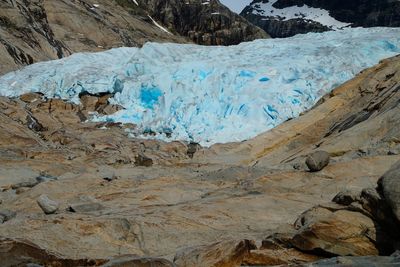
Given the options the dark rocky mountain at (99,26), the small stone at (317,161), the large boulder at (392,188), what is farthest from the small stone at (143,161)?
the dark rocky mountain at (99,26)

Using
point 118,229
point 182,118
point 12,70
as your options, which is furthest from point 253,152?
point 12,70

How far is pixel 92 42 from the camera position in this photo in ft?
136

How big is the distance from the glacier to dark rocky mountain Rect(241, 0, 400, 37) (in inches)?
4061

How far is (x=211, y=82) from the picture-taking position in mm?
23234

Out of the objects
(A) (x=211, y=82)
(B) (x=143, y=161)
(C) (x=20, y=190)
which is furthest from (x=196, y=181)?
(A) (x=211, y=82)

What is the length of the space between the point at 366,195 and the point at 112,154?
1298cm

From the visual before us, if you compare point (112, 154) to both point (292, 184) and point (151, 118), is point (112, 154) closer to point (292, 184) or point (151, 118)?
A: point (151, 118)

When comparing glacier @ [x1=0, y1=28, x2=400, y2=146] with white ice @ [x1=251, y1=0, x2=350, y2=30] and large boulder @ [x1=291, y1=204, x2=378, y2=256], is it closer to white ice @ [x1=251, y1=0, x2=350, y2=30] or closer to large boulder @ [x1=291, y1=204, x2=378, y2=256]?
large boulder @ [x1=291, y1=204, x2=378, y2=256]

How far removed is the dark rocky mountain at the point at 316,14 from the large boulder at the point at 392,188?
124m

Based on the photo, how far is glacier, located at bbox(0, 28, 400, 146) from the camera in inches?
846

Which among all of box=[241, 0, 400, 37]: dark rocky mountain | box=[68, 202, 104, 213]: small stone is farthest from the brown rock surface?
box=[241, 0, 400, 37]: dark rocky mountain

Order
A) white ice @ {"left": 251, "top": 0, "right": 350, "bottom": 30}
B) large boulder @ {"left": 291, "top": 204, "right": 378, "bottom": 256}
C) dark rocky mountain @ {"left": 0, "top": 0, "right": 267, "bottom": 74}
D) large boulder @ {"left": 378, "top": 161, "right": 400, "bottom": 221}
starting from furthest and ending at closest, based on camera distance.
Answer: white ice @ {"left": 251, "top": 0, "right": 350, "bottom": 30} < dark rocky mountain @ {"left": 0, "top": 0, "right": 267, "bottom": 74} < large boulder @ {"left": 291, "top": 204, "right": 378, "bottom": 256} < large boulder @ {"left": 378, "top": 161, "right": 400, "bottom": 221}

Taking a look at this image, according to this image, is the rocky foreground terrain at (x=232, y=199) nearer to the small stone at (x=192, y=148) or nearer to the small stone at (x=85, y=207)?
the small stone at (x=85, y=207)

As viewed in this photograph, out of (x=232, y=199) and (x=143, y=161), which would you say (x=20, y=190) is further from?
(x=143, y=161)
